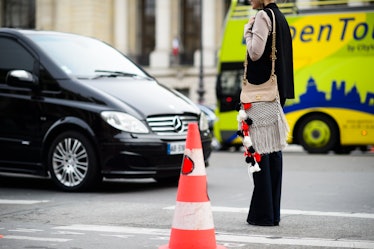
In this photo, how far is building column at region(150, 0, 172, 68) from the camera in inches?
2076

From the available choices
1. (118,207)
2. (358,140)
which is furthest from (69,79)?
(358,140)

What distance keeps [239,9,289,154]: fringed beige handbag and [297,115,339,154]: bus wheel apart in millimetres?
12434

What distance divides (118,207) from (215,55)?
144ft

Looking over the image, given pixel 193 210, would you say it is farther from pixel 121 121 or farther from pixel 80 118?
pixel 80 118

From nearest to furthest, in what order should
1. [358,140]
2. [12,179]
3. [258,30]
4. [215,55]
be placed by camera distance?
[258,30], [12,179], [358,140], [215,55]

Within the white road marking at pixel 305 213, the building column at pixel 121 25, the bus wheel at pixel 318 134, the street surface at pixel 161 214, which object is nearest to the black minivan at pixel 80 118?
the street surface at pixel 161 214

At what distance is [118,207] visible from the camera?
8.23 meters

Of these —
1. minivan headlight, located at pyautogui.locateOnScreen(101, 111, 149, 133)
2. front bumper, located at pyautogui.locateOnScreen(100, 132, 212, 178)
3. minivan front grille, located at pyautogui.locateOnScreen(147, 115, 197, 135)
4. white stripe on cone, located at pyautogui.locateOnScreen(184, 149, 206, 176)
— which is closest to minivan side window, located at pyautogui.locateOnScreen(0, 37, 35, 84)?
minivan headlight, located at pyautogui.locateOnScreen(101, 111, 149, 133)

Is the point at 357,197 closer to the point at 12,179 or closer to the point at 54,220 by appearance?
the point at 54,220

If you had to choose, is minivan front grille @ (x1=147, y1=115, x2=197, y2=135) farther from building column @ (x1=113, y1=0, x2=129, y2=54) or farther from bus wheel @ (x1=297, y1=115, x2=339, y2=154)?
building column @ (x1=113, y1=0, x2=129, y2=54)

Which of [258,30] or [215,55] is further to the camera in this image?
[215,55]

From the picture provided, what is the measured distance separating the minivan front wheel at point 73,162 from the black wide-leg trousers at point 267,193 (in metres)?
3.14

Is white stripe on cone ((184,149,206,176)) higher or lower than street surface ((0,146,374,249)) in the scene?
higher

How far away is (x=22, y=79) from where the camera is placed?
1005cm
